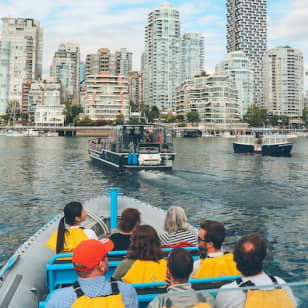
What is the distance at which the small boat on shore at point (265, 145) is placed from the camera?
58.1 meters

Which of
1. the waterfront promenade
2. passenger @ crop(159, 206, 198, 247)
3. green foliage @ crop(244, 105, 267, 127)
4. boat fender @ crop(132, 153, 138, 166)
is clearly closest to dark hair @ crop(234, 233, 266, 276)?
passenger @ crop(159, 206, 198, 247)

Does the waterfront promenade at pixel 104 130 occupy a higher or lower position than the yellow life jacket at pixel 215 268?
higher

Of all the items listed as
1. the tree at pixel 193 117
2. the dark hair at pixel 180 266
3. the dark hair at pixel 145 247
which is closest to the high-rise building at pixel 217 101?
the tree at pixel 193 117

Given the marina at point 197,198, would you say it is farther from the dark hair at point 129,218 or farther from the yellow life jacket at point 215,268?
the yellow life jacket at point 215,268

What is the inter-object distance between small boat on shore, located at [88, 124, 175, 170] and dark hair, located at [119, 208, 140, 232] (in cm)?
2390

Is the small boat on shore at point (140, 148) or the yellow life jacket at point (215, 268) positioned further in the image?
the small boat on shore at point (140, 148)

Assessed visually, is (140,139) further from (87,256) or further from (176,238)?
(87,256)

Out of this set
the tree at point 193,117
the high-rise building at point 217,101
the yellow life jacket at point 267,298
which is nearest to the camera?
the yellow life jacket at point 267,298

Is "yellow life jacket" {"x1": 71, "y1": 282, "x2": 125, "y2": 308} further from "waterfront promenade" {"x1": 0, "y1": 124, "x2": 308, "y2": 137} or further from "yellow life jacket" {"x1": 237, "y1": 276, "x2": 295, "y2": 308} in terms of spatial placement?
"waterfront promenade" {"x1": 0, "y1": 124, "x2": 308, "y2": 137}

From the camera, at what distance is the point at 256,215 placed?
1598 centimetres

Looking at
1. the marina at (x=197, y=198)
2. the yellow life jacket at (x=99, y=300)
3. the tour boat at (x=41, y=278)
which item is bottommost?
the marina at (x=197, y=198)

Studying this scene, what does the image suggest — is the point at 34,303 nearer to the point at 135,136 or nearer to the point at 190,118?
the point at 135,136

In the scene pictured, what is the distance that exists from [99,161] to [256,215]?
25.5 metres

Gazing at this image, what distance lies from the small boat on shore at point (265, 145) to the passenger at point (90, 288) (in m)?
58.6
